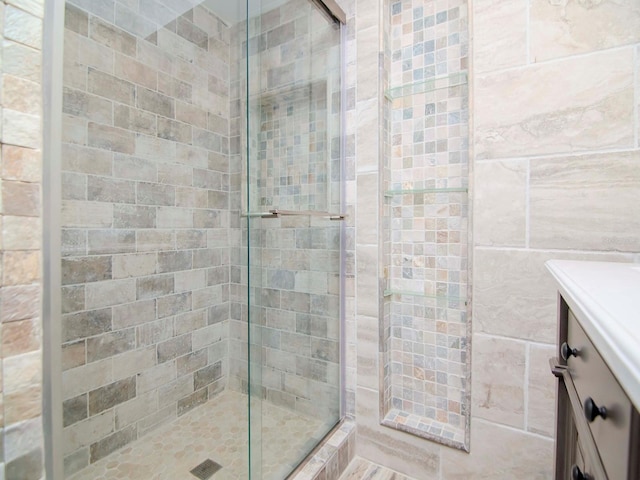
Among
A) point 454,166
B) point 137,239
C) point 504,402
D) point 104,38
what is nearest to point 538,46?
point 454,166

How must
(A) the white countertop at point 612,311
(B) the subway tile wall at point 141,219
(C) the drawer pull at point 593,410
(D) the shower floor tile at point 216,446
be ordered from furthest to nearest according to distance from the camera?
(D) the shower floor tile at point 216,446, (B) the subway tile wall at point 141,219, (C) the drawer pull at point 593,410, (A) the white countertop at point 612,311

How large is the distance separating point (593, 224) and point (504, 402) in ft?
2.06

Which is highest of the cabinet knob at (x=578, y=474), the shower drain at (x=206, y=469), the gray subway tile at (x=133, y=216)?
the gray subway tile at (x=133, y=216)

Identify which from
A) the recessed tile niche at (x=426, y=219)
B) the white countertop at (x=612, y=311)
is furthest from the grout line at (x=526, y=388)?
the white countertop at (x=612, y=311)

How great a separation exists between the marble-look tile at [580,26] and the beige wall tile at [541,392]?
917mm

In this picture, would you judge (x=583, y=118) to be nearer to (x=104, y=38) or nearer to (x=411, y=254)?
(x=411, y=254)

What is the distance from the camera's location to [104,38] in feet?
3.09

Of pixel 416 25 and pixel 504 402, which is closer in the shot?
pixel 504 402

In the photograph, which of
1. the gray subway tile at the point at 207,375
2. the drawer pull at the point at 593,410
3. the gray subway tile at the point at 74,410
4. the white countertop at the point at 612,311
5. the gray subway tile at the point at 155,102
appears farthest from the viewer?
the gray subway tile at the point at 207,375

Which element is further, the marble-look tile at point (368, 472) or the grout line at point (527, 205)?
the marble-look tile at point (368, 472)

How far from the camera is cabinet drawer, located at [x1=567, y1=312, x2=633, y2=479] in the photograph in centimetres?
35

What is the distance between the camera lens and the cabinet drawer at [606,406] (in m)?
0.35

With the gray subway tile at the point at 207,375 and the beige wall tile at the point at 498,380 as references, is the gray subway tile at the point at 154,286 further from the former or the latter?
the beige wall tile at the point at 498,380

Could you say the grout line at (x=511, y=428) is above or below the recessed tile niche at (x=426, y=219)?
below
